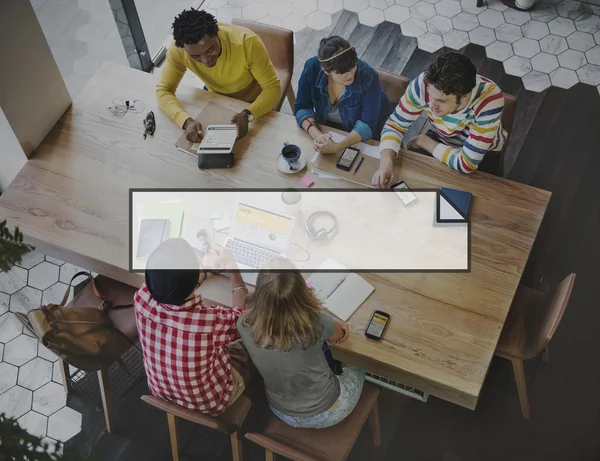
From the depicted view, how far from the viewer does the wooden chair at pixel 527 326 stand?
2.28 metres

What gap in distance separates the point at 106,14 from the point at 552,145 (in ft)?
9.31

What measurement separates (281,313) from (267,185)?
34.6 inches

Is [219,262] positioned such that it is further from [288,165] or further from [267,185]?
[288,165]

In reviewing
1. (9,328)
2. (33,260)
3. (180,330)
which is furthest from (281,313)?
(33,260)

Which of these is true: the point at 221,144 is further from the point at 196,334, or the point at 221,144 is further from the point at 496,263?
the point at 496,263

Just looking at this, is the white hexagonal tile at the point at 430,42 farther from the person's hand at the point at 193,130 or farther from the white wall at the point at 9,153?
the white wall at the point at 9,153

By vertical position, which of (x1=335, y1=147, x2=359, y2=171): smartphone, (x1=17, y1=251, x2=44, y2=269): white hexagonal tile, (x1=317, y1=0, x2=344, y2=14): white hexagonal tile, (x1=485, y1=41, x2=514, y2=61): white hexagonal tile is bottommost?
(x1=17, y1=251, x2=44, y2=269): white hexagonal tile

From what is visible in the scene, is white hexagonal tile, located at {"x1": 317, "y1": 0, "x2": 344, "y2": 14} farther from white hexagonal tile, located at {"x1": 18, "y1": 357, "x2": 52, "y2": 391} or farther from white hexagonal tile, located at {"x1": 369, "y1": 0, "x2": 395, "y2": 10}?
white hexagonal tile, located at {"x1": 18, "y1": 357, "x2": 52, "y2": 391}

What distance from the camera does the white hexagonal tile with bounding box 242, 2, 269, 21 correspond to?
4473 millimetres

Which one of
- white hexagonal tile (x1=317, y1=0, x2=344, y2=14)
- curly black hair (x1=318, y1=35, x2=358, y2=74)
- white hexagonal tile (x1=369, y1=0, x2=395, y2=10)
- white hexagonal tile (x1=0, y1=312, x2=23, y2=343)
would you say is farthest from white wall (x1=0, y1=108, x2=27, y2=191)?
white hexagonal tile (x1=369, y1=0, x2=395, y2=10)

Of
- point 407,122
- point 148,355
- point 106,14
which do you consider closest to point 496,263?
point 407,122

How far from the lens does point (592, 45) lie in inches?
163

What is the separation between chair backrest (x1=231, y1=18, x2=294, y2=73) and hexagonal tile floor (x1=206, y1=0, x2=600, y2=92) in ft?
3.53

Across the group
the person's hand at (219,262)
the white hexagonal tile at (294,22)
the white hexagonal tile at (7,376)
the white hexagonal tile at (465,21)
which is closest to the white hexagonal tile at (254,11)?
the white hexagonal tile at (294,22)
